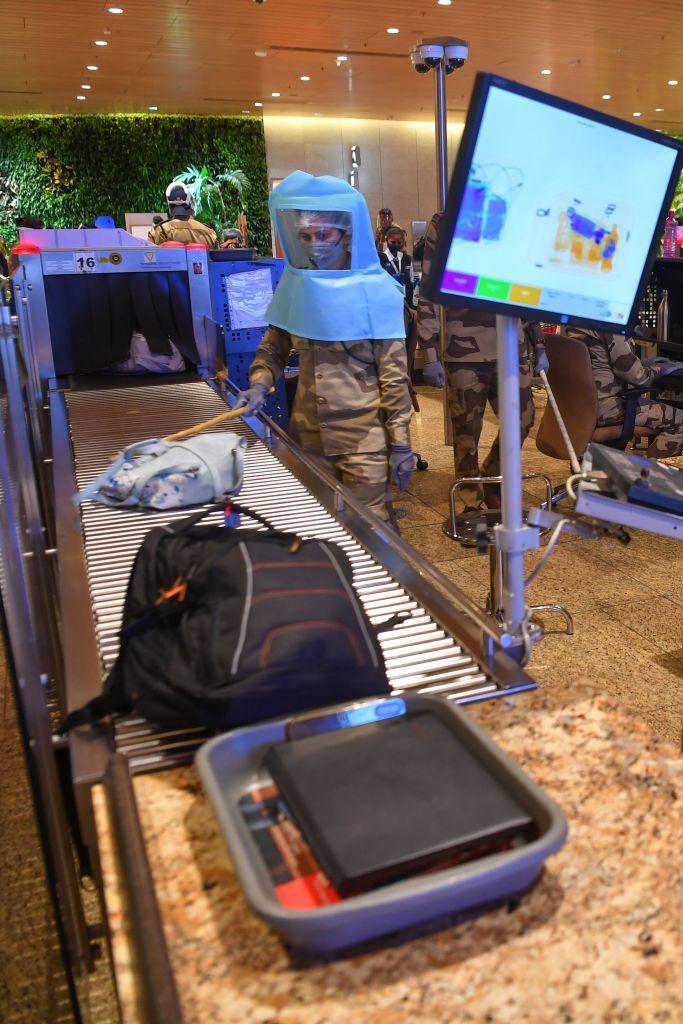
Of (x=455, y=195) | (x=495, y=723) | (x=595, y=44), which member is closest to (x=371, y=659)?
(x=495, y=723)

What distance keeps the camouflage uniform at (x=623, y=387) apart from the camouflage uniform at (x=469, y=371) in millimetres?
354

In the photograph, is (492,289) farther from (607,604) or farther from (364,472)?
(607,604)

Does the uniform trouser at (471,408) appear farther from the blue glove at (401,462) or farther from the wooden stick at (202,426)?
the wooden stick at (202,426)

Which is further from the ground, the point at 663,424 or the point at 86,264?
the point at 86,264

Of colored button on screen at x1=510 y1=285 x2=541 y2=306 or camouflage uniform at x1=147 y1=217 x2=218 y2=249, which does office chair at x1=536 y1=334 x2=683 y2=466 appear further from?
camouflage uniform at x1=147 y1=217 x2=218 y2=249

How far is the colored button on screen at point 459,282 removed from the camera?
1280 mm

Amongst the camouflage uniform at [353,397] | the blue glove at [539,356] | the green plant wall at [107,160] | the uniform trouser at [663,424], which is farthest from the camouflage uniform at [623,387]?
the green plant wall at [107,160]

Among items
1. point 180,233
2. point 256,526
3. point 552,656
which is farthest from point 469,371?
point 180,233

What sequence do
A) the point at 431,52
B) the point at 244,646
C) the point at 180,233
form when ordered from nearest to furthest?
1. the point at 244,646
2. the point at 431,52
3. the point at 180,233

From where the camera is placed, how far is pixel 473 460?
4.89 metres

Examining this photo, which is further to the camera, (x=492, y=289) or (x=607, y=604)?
(x=607, y=604)

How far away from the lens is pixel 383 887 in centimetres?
92

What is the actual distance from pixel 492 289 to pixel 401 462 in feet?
6.80

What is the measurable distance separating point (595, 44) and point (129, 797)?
12.2 m
